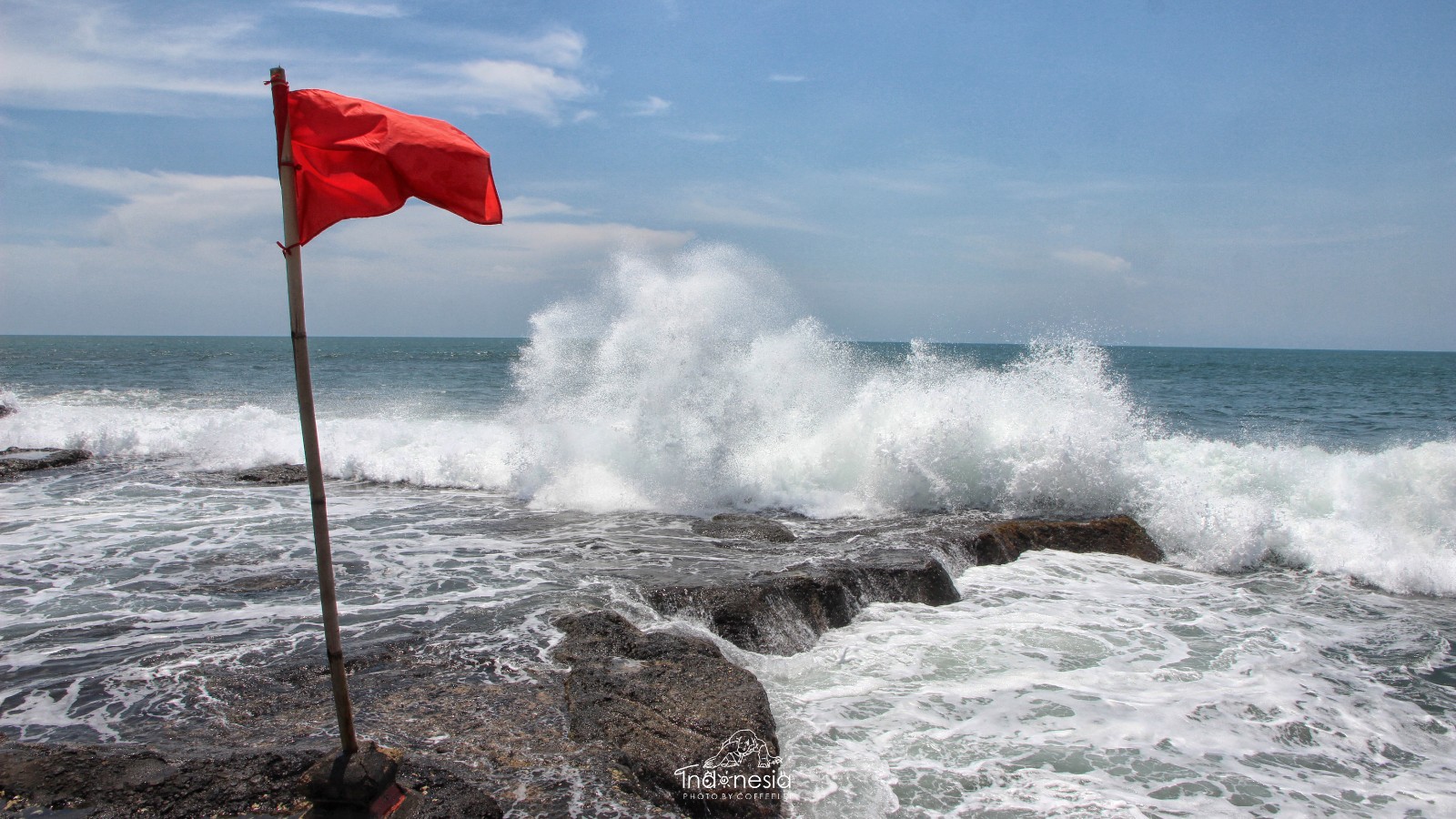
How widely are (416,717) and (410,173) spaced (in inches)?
109

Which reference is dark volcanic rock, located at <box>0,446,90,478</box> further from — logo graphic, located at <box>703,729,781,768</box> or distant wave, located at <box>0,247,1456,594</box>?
logo graphic, located at <box>703,729,781,768</box>

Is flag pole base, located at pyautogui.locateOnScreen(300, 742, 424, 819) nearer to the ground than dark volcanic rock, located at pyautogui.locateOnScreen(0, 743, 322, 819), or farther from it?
farther from it

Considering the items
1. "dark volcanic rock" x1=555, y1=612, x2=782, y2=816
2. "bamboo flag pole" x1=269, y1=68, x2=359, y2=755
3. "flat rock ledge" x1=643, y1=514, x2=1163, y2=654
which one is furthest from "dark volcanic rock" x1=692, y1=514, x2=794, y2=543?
"bamboo flag pole" x1=269, y1=68, x2=359, y2=755

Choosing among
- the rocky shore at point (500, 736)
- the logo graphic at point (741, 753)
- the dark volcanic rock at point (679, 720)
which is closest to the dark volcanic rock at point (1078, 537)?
the rocky shore at point (500, 736)

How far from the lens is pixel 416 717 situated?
14.5 ft

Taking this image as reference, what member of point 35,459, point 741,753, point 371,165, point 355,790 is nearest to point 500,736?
point 355,790

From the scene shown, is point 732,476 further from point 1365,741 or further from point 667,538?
point 1365,741

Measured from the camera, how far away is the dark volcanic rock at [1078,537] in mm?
9211

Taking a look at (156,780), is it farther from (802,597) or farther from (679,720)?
(802,597)

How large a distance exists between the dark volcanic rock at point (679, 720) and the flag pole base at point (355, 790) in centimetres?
97

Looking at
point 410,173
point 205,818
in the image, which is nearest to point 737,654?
point 205,818

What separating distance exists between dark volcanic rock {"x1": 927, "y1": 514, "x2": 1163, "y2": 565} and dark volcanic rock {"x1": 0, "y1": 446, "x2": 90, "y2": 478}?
1396 centimetres

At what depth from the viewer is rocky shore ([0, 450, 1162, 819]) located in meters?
3.54

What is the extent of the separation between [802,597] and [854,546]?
2.42 meters
